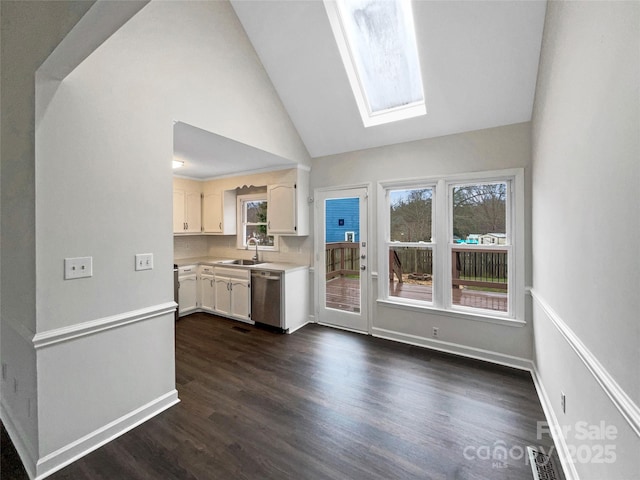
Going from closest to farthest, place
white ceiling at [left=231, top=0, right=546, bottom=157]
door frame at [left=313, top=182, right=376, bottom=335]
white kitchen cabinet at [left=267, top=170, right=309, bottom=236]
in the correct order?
white ceiling at [left=231, top=0, right=546, bottom=157]
door frame at [left=313, top=182, right=376, bottom=335]
white kitchen cabinet at [left=267, top=170, right=309, bottom=236]

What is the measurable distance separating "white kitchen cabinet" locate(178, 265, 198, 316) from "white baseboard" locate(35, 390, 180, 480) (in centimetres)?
237

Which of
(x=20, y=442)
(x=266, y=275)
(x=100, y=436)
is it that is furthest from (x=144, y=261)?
(x=266, y=275)

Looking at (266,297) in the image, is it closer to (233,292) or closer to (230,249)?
(233,292)

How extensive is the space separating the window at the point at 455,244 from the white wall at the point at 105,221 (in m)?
2.51

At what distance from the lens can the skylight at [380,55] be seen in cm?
263

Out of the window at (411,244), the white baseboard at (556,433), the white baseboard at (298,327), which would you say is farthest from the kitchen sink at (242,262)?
the white baseboard at (556,433)

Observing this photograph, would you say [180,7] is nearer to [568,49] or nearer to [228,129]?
[228,129]

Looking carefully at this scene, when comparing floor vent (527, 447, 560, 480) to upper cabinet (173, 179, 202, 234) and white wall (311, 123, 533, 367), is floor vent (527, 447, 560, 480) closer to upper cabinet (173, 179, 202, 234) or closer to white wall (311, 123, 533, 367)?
white wall (311, 123, 533, 367)

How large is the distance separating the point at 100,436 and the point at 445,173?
12.6 feet

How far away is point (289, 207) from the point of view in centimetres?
407

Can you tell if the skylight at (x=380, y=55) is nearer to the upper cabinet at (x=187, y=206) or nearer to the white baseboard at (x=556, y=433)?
the white baseboard at (x=556, y=433)

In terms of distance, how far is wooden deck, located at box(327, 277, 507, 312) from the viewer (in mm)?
3090

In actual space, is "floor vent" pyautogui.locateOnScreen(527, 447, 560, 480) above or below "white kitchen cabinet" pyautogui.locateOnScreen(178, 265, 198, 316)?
below

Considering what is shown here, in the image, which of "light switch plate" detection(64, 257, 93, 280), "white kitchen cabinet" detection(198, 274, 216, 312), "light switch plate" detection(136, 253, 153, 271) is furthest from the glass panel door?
"light switch plate" detection(64, 257, 93, 280)
